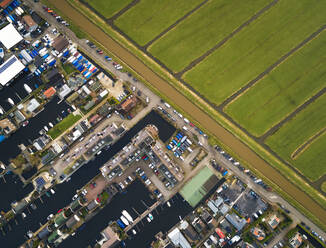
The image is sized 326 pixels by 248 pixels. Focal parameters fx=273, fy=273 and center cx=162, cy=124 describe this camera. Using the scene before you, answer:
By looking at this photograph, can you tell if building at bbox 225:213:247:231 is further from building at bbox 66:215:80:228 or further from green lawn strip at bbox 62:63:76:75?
green lawn strip at bbox 62:63:76:75


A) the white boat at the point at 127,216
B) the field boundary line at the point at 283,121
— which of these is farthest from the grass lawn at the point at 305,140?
the white boat at the point at 127,216

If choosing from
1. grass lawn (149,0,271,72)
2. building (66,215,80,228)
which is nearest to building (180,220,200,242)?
building (66,215,80,228)

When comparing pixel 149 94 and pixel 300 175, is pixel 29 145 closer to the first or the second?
pixel 149 94

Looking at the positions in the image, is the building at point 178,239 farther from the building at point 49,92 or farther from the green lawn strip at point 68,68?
the green lawn strip at point 68,68

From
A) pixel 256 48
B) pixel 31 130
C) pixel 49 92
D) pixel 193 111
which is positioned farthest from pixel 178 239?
pixel 256 48

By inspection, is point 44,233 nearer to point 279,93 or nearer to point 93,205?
point 93,205
